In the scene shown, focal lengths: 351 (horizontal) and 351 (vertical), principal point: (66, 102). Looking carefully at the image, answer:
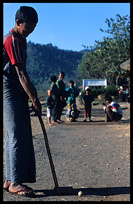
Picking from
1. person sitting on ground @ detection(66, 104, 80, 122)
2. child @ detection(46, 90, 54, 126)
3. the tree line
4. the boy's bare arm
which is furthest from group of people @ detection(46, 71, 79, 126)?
the tree line

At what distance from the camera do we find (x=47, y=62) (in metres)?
139

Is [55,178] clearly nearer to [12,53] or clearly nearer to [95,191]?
[95,191]

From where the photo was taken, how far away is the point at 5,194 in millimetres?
4332

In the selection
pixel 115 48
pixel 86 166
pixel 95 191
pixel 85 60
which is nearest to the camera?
pixel 95 191

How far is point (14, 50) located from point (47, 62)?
136076mm

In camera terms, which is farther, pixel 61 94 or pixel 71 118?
pixel 71 118

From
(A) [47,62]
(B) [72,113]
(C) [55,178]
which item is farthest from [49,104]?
(A) [47,62]

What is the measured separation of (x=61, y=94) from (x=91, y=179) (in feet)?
25.0

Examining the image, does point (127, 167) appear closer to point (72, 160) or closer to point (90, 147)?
point (72, 160)

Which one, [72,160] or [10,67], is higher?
[10,67]

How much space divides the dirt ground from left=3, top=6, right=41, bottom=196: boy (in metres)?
0.31

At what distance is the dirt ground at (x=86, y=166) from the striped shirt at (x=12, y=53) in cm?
147

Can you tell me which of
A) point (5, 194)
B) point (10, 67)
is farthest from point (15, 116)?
point (5, 194)

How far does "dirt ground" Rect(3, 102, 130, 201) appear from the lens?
14.3 feet
